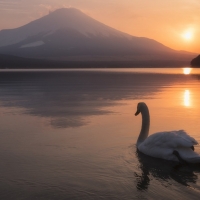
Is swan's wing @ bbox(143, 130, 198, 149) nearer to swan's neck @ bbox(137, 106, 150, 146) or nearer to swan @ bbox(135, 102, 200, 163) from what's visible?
swan @ bbox(135, 102, 200, 163)

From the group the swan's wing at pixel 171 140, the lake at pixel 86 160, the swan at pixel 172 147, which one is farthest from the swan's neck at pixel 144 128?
the swan's wing at pixel 171 140

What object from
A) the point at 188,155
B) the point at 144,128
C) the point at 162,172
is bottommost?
the point at 162,172

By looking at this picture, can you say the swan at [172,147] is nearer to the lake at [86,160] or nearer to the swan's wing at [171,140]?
the swan's wing at [171,140]

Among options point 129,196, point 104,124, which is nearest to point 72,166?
point 129,196

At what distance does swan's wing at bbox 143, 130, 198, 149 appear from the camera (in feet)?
24.5

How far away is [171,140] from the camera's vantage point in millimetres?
7656

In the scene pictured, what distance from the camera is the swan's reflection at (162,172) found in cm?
669

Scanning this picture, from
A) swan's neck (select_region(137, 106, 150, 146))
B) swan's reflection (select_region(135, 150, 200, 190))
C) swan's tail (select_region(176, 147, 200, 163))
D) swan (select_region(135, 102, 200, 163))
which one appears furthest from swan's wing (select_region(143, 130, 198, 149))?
swan's neck (select_region(137, 106, 150, 146))

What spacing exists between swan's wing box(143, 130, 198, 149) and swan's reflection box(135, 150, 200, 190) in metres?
0.29

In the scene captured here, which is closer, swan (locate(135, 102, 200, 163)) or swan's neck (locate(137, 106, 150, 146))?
swan (locate(135, 102, 200, 163))

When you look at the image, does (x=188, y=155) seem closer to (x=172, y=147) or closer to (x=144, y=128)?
(x=172, y=147)

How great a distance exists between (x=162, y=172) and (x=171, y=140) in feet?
2.23

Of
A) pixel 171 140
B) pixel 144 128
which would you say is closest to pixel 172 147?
pixel 171 140

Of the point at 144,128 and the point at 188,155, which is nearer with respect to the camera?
the point at 188,155
